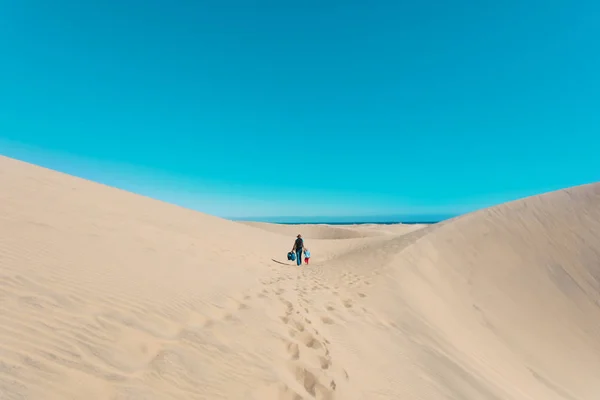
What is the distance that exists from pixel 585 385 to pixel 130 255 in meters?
10.3

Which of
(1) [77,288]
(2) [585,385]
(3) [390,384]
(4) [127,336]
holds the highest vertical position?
(1) [77,288]

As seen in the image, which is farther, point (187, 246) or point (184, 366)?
point (187, 246)

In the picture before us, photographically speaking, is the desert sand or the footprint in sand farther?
the footprint in sand

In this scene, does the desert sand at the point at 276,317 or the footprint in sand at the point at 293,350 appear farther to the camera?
the footprint in sand at the point at 293,350

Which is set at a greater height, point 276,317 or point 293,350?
point 276,317

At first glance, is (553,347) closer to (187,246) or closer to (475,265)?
(475,265)

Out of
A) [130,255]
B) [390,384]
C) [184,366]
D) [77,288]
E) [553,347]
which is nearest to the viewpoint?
[184,366]

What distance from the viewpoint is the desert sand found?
2.86m

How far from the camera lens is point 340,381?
340 cm

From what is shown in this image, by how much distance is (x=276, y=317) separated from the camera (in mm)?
4953

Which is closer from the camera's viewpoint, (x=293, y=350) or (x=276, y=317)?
(x=293, y=350)

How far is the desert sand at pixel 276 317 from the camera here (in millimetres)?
2859

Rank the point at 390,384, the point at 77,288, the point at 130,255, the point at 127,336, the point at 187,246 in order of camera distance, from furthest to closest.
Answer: the point at 187,246, the point at 130,255, the point at 77,288, the point at 390,384, the point at 127,336

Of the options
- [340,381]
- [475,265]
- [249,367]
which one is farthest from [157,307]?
[475,265]
